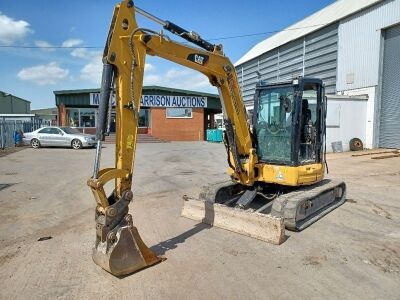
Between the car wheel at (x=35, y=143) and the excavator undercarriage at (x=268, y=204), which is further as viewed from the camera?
the car wheel at (x=35, y=143)

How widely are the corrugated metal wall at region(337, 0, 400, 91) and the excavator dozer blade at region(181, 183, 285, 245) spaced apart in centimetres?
1597

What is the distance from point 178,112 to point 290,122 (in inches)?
1127

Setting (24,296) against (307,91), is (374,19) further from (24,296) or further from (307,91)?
(24,296)

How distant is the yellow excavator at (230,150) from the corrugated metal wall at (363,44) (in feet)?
45.2

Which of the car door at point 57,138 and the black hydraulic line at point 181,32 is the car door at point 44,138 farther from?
the black hydraulic line at point 181,32

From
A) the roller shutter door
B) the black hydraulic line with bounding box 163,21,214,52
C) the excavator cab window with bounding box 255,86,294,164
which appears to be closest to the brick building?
the roller shutter door

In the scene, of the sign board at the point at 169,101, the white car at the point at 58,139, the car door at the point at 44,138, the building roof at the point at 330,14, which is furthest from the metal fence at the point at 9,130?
the building roof at the point at 330,14

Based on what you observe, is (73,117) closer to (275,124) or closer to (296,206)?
(275,124)

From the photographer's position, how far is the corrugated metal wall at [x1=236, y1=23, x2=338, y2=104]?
2242 centimetres

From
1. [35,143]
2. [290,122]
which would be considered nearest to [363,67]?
[290,122]

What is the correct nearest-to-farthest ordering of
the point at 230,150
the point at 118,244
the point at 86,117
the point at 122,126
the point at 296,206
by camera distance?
1. the point at 118,244
2. the point at 122,126
3. the point at 296,206
4. the point at 230,150
5. the point at 86,117

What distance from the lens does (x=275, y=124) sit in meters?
7.22

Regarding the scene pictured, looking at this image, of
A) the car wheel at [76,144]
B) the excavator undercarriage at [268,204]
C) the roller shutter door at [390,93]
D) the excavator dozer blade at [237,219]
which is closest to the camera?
the excavator dozer blade at [237,219]

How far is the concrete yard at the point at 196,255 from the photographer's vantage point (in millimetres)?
4180
